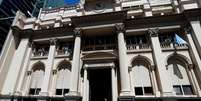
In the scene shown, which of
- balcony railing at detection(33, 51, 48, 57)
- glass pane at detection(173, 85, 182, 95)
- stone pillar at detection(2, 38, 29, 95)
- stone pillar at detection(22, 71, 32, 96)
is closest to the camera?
glass pane at detection(173, 85, 182, 95)

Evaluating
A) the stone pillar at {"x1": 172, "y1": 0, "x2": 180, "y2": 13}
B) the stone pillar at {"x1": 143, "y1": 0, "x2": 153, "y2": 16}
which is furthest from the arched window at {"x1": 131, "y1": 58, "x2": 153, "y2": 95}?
the stone pillar at {"x1": 172, "y1": 0, "x2": 180, "y2": 13}

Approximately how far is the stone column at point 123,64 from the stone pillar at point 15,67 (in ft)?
39.4

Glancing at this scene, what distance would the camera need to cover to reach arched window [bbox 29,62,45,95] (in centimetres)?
1872

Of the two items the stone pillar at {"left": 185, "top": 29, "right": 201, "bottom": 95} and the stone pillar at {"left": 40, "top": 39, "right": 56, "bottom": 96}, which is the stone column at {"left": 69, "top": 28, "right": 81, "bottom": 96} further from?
the stone pillar at {"left": 185, "top": 29, "right": 201, "bottom": 95}

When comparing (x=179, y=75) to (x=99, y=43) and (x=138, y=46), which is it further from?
(x=99, y=43)

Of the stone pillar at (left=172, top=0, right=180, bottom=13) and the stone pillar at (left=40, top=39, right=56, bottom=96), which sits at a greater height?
the stone pillar at (left=172, top=0, right=180, bottom=13)

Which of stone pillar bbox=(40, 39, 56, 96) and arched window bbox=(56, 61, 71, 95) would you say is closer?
stone pillar bbox=(40, 39, 56, 96)

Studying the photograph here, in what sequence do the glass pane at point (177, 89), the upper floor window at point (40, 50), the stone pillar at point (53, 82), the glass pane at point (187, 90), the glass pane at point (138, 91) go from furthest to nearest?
1. the upper floor window at point (40, 50)
2. the stone pillar at point (53, 82)
3. the glass pane at point (138, 91)
4. the glass pane at point (177, 89)
5. the glass pane at point (187, 90)

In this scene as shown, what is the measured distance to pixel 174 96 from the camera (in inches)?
547

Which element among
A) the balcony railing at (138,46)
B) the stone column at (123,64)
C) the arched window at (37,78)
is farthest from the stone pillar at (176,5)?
the arched window at (37,78)

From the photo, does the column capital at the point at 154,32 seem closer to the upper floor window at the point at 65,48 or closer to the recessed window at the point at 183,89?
the recessed window at the point at 183,89

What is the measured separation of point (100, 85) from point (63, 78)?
4.29 metres

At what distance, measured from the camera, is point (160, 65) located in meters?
15.7

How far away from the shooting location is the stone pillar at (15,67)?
18.3 m
